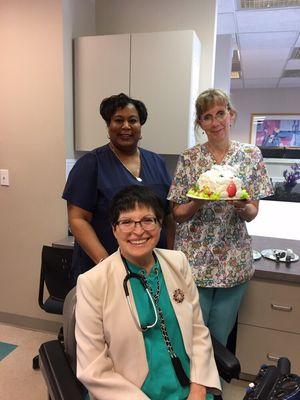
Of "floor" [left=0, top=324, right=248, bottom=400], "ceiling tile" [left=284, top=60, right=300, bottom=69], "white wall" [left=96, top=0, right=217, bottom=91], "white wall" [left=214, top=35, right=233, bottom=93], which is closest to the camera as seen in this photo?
"floor" [left=0, top=324, right=248, bottom=400]

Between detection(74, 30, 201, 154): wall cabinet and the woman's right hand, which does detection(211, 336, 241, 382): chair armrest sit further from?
detection(74, 30, 201, 154): wall cabinet

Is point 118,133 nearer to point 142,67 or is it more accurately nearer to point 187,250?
point 187,250

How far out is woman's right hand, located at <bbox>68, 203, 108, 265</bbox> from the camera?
138cm

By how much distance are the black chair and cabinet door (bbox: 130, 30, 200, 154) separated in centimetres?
91

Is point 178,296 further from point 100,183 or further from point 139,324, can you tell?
point 100,183

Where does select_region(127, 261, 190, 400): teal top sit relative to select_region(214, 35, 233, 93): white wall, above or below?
below

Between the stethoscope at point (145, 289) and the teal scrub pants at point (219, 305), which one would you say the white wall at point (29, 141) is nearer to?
the teal scrub pants at point (219, 305)

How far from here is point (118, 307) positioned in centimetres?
103

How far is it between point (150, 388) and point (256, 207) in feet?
2.73

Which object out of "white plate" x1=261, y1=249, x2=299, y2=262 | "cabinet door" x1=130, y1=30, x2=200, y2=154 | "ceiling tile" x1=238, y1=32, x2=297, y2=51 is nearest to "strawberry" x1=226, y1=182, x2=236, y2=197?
"white plate" x1=261, y1=249, x2=299, y2=262

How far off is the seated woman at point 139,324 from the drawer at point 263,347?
835 mm

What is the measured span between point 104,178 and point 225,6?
2.12 metres

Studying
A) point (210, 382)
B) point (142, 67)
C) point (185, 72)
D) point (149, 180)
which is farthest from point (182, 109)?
point (210, 382)

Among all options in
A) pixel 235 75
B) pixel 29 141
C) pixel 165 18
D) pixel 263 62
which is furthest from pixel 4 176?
pixel 235 75
